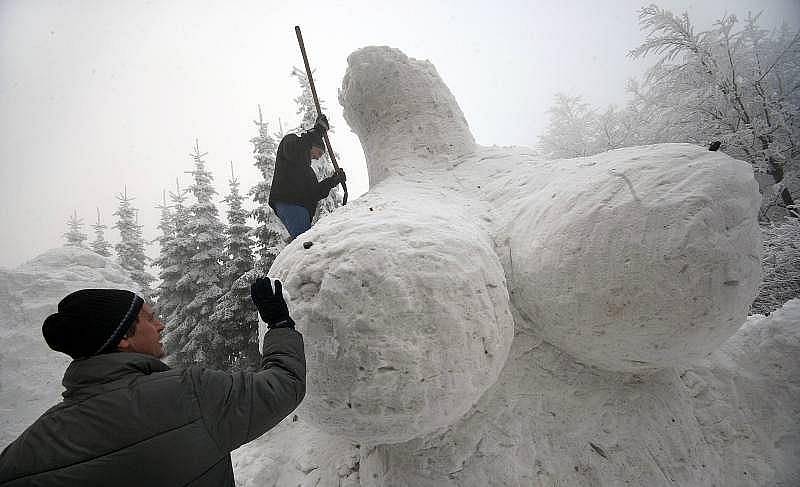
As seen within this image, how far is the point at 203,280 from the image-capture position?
11.3 m

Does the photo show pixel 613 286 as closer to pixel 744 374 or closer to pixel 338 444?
pixel 744 374

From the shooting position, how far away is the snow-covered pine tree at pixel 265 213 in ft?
34.6

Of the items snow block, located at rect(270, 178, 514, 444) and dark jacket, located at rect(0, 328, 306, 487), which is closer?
dark jacket, located at rect(0, 328, 306, 487)

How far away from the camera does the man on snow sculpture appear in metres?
4.33

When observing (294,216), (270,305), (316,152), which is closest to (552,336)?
(270,305)

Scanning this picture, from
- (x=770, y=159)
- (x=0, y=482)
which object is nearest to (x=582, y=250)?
(x=0, y=482)

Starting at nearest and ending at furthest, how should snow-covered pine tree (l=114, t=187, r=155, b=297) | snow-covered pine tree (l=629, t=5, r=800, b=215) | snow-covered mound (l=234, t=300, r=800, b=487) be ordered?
1. snow-covered mound (l=234, t=300, r=800, b=487)
2. snow-covered pine tree (l=629, t=5, r=800, b=215)
3. snow-covered pine tree (l=114, t=187, r=155, b=297)

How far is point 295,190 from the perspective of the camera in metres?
4.32

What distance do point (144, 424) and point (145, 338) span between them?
47 cm

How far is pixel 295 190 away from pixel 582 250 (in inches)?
130

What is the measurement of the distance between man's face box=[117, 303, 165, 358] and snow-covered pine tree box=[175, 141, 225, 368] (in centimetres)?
977

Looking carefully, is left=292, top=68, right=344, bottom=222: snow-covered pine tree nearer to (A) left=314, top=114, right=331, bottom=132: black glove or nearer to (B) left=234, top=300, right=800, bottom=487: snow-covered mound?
(A) left=314, top=114, right=331, bottom=132: black glove

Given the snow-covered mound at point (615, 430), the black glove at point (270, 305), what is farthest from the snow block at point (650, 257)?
the black glove at point (270, 305)

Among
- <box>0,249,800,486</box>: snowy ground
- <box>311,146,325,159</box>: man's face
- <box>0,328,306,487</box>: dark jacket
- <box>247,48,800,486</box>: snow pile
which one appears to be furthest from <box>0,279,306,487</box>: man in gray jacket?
<box>311,146,325,159</box>: man's face
